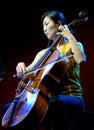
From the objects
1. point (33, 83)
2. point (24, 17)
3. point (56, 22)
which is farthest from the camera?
point (24, 17)

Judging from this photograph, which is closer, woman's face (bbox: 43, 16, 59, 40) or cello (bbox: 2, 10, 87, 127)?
cello (bbox: 2, 10, 87, 127)

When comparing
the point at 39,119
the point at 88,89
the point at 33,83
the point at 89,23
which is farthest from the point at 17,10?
the point at 39,119

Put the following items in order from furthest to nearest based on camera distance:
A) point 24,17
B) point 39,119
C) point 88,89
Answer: point 24,17 → point 88,89 → point 39,119

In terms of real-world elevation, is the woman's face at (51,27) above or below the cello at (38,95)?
above

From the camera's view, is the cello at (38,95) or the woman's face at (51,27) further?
the woman's face at (51,27)

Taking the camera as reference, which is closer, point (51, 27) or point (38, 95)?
point (38, 95)

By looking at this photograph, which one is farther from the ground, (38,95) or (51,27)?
(51,27)

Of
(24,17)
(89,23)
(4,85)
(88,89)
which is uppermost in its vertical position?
(24,17)

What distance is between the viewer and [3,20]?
11.4ft

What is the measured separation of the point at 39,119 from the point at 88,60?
1.17 m

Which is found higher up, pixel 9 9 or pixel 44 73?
pixel 9 9

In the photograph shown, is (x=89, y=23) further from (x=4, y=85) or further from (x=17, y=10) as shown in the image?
(x=4, y=85)

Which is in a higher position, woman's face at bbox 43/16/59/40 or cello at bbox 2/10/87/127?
woman's face at bbox 43/16/59/40

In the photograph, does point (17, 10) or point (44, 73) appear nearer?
point (44, 73)
